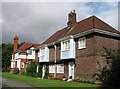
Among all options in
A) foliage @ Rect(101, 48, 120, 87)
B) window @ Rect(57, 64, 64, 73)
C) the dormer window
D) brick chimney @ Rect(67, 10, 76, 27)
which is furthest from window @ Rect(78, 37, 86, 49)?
brick chimney @ Rect(67, 10, 76, 27)

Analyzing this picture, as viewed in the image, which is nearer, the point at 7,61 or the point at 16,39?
the point at 16,39

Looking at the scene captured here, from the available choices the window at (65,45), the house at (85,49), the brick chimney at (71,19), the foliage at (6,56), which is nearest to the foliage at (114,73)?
the house at (85,49)

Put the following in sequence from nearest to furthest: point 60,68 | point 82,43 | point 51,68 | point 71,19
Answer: point 82,43 → point 60,68 → point 71,19 → point 51,68

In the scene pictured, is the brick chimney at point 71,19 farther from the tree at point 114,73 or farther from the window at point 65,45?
the tree at point 114,73

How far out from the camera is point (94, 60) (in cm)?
2694

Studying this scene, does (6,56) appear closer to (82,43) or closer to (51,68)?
(51,68)

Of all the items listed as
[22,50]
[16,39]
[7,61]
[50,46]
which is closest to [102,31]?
[50,46]

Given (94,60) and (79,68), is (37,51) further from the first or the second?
(94,60)

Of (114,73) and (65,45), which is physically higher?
(65,45)

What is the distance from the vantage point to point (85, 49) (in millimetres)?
28844

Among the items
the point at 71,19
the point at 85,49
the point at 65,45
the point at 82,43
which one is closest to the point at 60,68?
the point at 65,45

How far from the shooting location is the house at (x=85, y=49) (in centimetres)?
2734

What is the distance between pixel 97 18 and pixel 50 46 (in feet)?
33.5

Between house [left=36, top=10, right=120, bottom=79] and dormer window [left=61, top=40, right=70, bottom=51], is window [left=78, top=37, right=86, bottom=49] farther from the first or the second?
dormer window [left=61, top=40, right=70, bottom=51]
